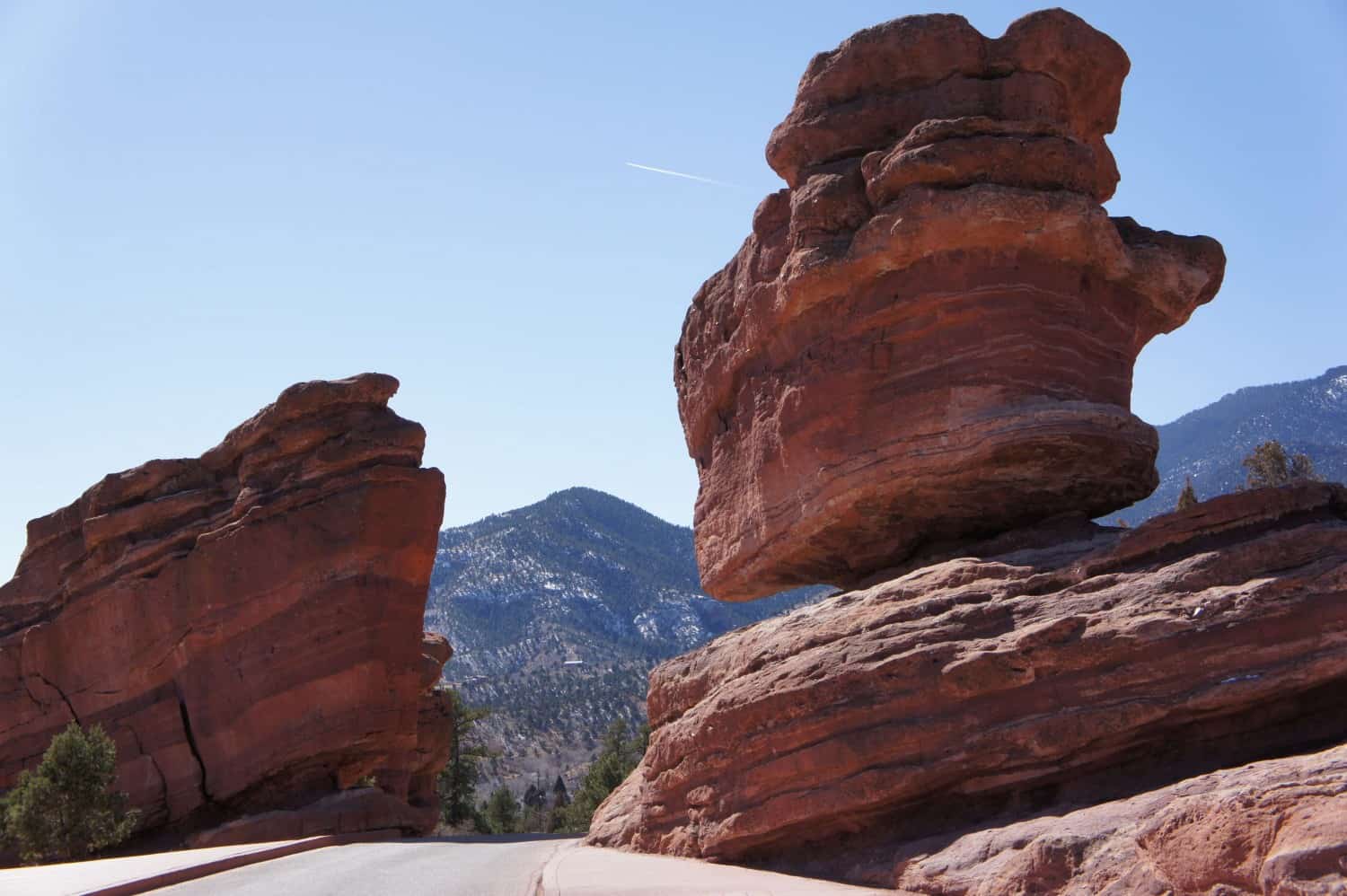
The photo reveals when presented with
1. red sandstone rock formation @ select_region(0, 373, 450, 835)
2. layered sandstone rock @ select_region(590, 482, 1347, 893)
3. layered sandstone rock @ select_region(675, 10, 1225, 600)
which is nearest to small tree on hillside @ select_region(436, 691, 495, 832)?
red sandstone rock formation @ select_region(0, 373, 450, 835)

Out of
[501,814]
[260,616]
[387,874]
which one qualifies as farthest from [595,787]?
[387,874]

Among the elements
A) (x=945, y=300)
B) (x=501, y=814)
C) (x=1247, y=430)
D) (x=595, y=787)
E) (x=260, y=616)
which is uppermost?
(x=1247, y=430)

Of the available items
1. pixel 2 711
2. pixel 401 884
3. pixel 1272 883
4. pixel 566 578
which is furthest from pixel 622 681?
pixel 1272 883

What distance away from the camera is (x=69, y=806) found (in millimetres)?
29500

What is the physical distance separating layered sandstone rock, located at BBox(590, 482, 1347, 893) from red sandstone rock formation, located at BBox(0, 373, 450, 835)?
19.5 metres

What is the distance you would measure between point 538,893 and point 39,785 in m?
23.8

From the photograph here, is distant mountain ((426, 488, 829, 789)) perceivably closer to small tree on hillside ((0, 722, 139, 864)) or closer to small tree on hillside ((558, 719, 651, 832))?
small tree on hillside ((558, 719, 651, 832))

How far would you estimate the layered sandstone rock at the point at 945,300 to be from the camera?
1423 centimetres

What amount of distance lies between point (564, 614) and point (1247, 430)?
9657 centimetres

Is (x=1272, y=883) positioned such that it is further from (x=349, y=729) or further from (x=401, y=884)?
(x=349, y=729)

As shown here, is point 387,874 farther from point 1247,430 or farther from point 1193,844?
point 1247,430

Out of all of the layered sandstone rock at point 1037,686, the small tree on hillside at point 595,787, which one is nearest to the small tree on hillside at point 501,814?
the small tree on hillside at point 595,787

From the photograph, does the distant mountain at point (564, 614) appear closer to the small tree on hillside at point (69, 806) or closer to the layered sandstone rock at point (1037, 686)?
the small tree on hillside at point (69, 806)

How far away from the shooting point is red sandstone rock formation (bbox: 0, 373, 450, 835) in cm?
3089
